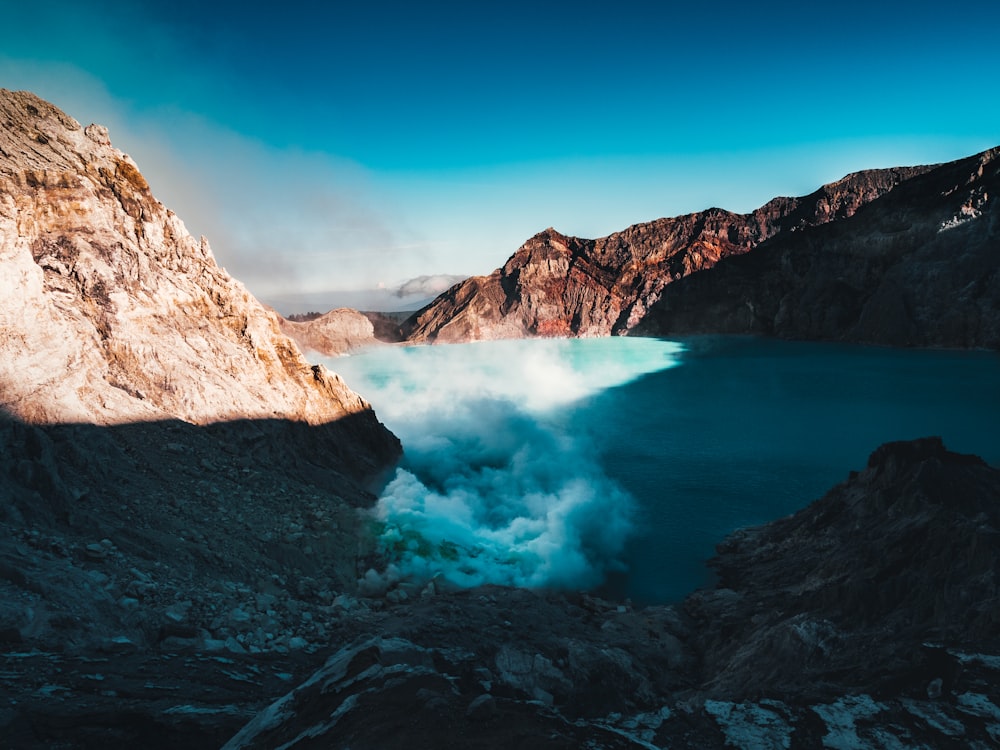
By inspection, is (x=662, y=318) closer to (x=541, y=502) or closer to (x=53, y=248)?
(x=541, y=502)

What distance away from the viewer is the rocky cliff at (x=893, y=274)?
229 feet

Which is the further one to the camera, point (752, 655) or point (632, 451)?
point (632, 451)

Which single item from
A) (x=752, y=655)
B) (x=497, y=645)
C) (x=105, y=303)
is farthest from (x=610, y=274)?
(x=497, y=645)

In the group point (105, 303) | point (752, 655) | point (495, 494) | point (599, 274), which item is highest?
point (599, 274)

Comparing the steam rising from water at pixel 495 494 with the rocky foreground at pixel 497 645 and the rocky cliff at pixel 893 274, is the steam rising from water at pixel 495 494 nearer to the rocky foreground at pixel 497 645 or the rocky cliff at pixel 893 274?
the rocky foreground at pixel 497 645

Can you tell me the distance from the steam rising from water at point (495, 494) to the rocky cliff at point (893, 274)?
55.7m

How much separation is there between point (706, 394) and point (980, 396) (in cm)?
2132

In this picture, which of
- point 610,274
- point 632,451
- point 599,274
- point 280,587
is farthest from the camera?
point 599,274

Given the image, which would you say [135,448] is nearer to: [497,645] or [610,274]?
[497,645]

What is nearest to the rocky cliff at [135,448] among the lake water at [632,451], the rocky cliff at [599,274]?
the lake water at [632,451]

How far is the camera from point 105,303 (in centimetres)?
1232

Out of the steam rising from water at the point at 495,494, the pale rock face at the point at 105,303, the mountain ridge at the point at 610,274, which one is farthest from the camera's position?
the mountain ridge at the point at 610,274

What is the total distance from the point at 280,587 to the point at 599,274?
435ft

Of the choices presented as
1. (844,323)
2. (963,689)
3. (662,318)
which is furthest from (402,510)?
(662,318)
